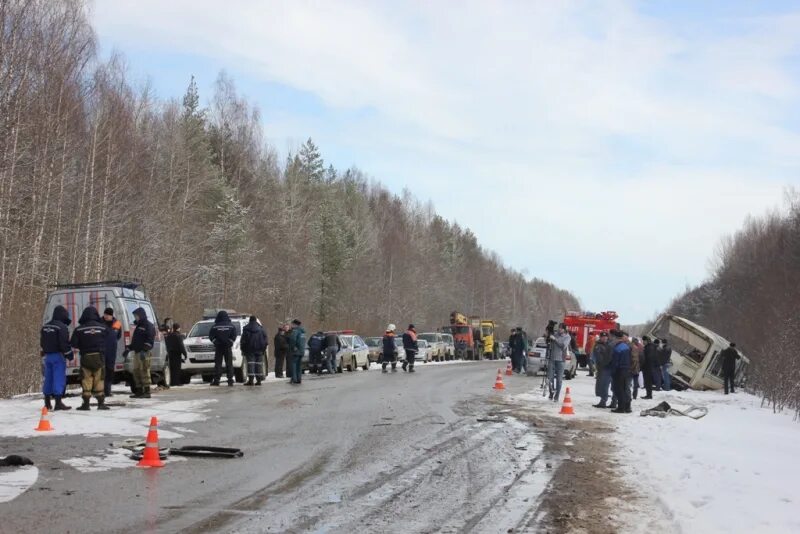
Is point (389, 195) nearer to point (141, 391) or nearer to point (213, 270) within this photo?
point (213, 270)

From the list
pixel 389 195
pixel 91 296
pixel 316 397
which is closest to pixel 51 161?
pixel 91 296

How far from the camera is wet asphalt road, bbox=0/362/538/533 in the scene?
6848mm

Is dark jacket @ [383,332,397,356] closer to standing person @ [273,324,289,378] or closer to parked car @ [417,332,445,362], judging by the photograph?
standing person @ [273,324,289,378]

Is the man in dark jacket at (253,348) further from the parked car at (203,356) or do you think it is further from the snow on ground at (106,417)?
the snow on ground at (106,417)

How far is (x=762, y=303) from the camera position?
179 ft

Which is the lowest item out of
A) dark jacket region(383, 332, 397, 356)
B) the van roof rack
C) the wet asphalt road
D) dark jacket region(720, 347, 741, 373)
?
the wet asphalt road

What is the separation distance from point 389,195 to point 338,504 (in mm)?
98620

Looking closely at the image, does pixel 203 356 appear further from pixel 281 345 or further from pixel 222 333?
pixel 222 333

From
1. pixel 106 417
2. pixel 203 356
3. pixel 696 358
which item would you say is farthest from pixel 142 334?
pixel 696 358

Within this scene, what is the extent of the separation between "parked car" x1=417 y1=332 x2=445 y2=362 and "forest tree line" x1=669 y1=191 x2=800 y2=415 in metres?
18.0

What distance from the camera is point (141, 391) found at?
1706cm

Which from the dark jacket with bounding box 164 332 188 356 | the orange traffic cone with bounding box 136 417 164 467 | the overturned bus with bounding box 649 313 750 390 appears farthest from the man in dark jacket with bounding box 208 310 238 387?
the overturned bus with bounding box 649 313 750 390

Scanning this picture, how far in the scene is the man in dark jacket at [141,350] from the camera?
1669cm

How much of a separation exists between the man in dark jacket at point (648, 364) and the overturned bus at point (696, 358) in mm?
5825
